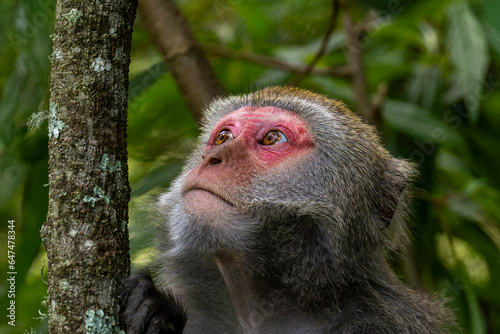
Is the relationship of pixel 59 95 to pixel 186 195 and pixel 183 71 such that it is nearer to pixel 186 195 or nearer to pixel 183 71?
pixel 186 195

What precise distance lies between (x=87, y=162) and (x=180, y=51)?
2971 millimetres

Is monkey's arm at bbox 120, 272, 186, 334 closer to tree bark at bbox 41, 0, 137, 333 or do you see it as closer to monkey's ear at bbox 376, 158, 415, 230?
tree bark at bbox 41, 0, 137, 333

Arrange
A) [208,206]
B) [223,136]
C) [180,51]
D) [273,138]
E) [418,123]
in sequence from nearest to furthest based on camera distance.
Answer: [208,206] → [273,138] → [223,136] → [180,51] → [418,123]

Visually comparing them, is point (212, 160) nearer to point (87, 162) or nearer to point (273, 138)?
point (273, 138)

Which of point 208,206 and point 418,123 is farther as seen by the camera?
point 418,123

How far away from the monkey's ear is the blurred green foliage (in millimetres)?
444

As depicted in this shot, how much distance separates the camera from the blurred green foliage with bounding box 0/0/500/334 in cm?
462

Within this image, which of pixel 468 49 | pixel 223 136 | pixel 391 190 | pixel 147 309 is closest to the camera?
pixel 147 309

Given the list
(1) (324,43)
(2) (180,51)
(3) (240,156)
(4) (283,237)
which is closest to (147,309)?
(4) (283,237)

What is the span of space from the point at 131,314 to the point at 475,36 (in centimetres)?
374

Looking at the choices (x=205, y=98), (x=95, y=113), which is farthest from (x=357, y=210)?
(x=205, y=98)

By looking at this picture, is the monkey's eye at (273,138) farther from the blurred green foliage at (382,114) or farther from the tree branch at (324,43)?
the tree branch at (324,43)

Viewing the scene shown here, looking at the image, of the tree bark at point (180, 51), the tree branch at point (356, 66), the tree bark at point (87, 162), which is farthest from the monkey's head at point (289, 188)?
the tree branch at point (356, 66)

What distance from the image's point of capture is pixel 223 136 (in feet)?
12.2
